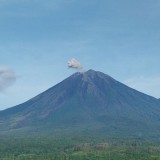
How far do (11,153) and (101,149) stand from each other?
127 ft

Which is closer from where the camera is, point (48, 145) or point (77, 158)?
point (77, 158)

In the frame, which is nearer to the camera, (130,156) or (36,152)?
(130,156)

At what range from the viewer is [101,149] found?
184250 millimetres

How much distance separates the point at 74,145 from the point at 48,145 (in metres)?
12.1

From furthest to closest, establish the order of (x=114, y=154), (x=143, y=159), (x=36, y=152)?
(x=36, y=152) < (x=114, y=154) < (x=143, y=159)

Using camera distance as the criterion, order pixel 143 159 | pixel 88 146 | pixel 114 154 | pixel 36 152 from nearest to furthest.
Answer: pixel 143 159 → pixel 114 154 → pixel 36 152 → pixel 88 146

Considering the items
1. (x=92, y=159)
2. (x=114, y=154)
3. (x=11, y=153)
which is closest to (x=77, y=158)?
(x=92, y=159)

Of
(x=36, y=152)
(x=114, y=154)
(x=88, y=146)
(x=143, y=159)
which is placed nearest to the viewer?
(x=143, y=159)

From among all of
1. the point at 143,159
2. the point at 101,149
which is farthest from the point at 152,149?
the point at 143,159

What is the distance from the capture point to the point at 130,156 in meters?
161

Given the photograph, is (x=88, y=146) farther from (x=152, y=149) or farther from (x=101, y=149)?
(x=152, y=149)

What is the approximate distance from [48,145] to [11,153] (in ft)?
78.0

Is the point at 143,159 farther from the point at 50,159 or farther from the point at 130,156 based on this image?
the point at 50,159

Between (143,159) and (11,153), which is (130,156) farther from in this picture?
(11,153)
